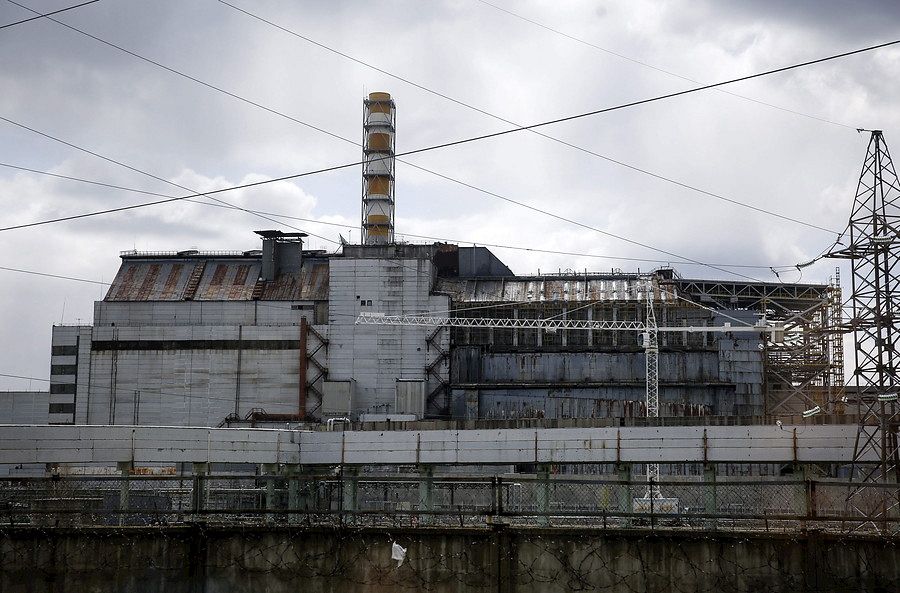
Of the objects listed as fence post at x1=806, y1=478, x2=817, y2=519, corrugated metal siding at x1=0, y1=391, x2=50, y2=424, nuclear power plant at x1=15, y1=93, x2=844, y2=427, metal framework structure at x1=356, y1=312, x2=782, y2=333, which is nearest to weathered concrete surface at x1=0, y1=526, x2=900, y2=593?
fence post at x1=806, y1=478, x2=817, y2=519

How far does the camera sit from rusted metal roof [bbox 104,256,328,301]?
88938 millimetres

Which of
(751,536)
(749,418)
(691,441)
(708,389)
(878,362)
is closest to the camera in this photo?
(751,536)

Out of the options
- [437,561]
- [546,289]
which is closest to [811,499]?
[437,561]

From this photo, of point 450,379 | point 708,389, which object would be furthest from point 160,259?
point 708,389

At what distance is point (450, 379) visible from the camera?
8250cm

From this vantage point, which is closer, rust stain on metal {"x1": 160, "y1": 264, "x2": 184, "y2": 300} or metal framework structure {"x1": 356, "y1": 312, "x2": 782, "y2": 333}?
metal framework structure {"x1": 356, "y1": 312, "x2": 782, "y2": 333}

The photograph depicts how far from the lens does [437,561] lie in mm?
23078

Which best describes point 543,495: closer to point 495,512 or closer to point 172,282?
point 495,512

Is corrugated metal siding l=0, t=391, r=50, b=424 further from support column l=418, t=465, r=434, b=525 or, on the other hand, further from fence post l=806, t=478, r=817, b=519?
fence post l=806, t=478, r=817, b=519

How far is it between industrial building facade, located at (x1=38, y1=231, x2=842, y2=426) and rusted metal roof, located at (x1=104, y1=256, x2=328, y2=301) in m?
0.26

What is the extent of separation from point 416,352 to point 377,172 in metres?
17.8

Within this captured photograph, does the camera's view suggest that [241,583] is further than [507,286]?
No

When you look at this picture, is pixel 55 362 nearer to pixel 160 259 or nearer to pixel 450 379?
pixel 160 259

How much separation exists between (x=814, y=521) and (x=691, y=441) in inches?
901
